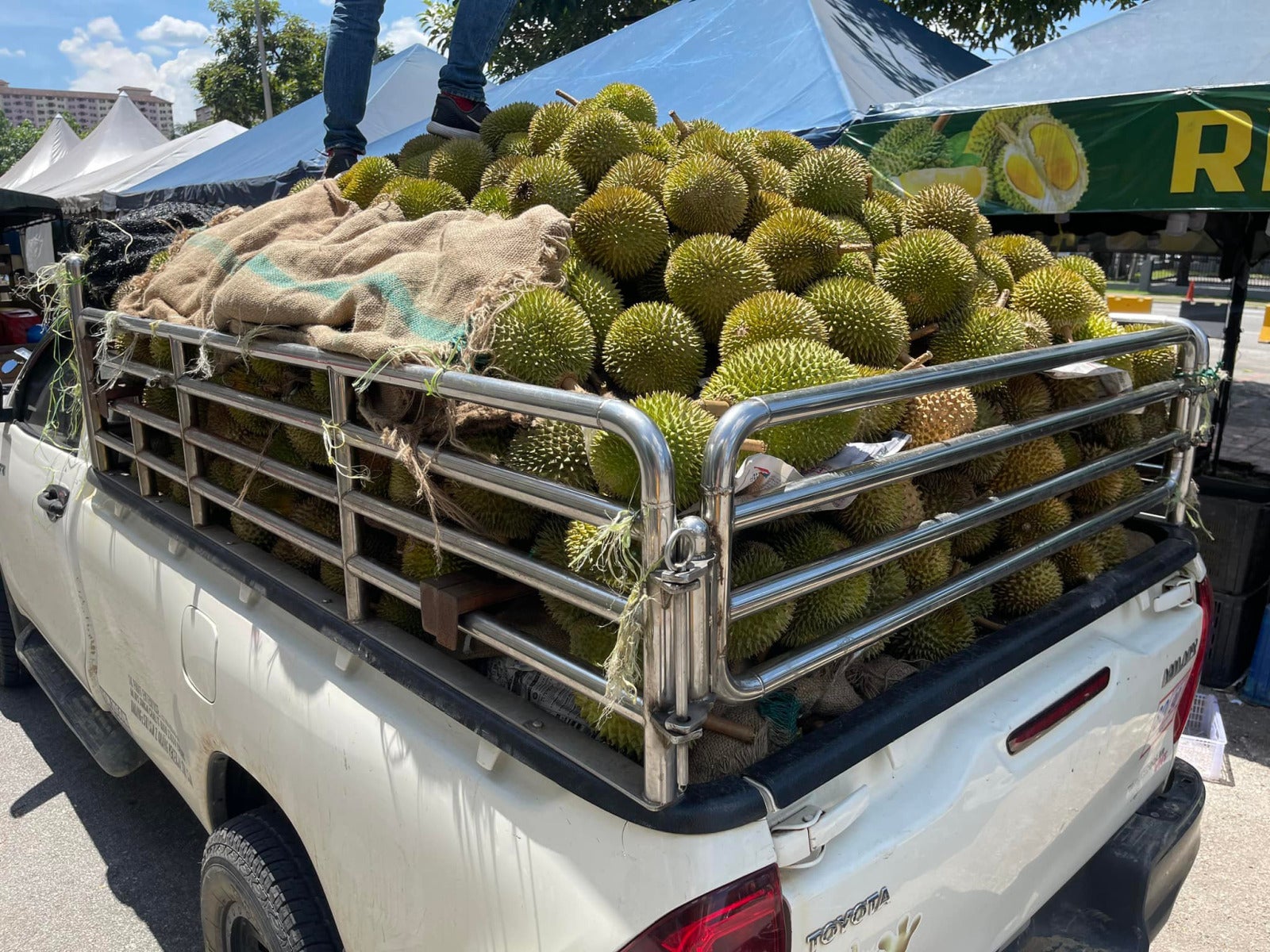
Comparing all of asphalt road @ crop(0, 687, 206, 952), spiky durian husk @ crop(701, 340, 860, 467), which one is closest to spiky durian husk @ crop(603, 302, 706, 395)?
spiky durian husk @ crop(701, 340, 860, 467)

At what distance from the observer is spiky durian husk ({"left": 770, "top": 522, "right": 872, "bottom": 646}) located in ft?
5.29

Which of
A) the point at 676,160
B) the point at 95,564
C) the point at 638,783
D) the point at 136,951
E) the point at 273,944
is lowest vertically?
the point at 136,951

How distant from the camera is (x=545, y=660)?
1345 millimetres

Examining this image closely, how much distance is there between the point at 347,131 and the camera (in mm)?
3859

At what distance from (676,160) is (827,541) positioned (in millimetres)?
1377

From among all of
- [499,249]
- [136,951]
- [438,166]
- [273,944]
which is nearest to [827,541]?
[499,249]

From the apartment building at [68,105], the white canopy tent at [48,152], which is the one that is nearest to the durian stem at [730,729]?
the white canopy tent at [48,152]

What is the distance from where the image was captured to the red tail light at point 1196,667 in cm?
218

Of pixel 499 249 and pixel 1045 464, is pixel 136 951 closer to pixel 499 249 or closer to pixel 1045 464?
pixel 499 249

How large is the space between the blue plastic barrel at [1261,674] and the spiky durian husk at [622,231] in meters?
3.59

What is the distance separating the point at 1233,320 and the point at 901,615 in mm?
5563

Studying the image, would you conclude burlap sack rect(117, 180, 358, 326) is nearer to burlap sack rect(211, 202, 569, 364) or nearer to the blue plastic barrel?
burlap sack rect(211, 202, 569, 364)

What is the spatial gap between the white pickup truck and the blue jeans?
67.1 inches

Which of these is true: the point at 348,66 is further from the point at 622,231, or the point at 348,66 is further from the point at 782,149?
the point at 622,231
